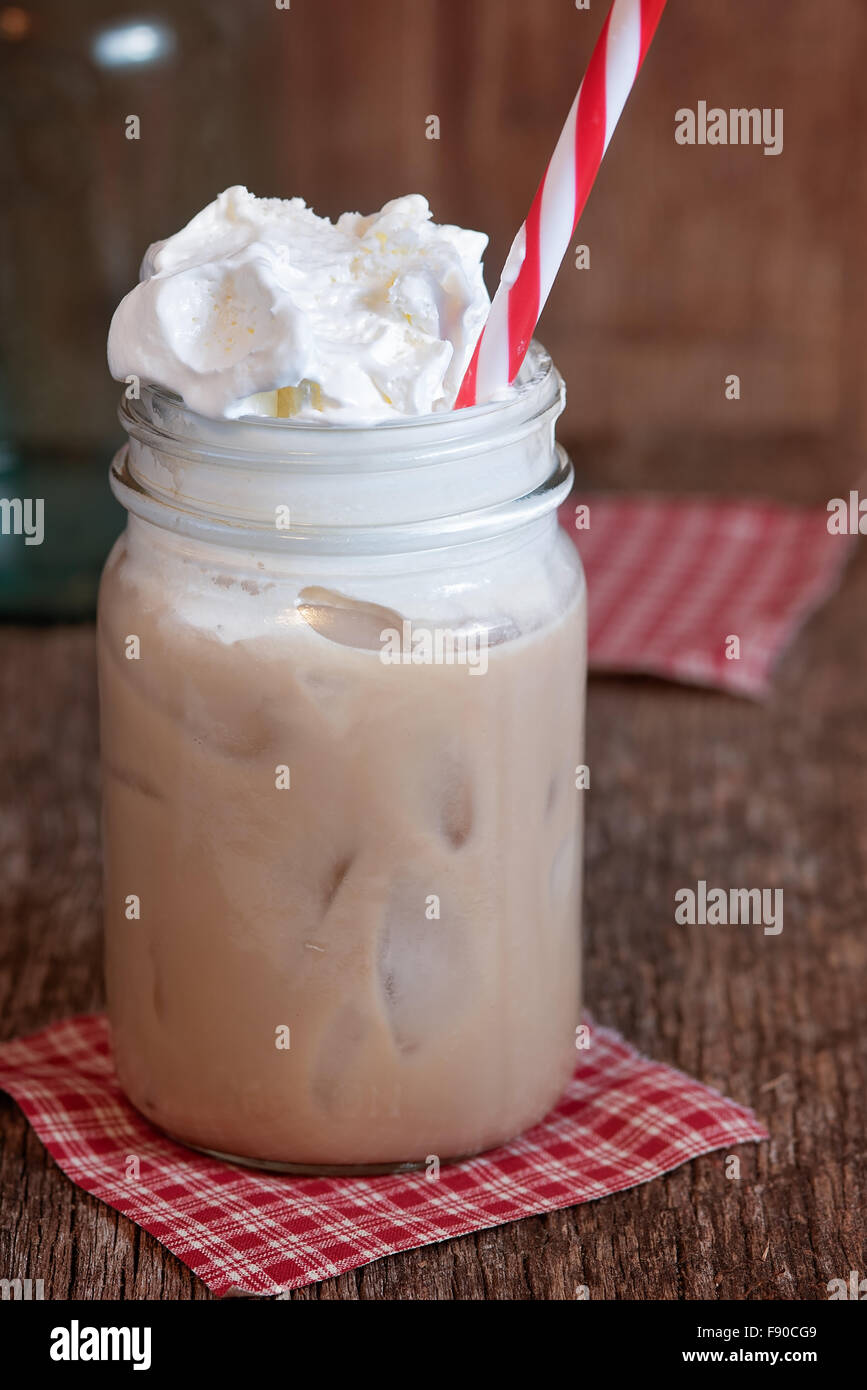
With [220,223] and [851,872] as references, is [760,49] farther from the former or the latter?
[220,223]

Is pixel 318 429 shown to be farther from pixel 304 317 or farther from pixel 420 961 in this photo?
pixel 420 961

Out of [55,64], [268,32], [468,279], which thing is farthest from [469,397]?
[268,32]

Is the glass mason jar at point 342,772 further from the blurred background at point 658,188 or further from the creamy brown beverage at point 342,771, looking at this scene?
the blurred background at point 658,188

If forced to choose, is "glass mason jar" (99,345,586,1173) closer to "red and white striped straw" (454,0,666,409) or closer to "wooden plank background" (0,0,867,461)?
"red and white striped straw" (454,0,666,409)

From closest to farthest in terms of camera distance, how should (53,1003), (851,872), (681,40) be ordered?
(53,1003) < (851,872) < (681,40)

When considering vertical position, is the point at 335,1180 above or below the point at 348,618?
below

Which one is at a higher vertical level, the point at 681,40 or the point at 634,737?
the point at 681,40

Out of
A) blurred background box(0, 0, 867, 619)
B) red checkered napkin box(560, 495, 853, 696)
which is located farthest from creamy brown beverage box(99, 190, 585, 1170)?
blurred background box(0, 0, 867, 619)

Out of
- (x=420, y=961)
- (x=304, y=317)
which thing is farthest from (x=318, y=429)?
(x=420, y=961)
